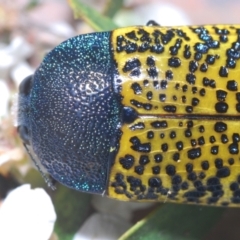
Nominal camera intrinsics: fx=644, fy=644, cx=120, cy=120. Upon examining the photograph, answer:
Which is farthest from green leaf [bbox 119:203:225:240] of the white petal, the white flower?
the white petal

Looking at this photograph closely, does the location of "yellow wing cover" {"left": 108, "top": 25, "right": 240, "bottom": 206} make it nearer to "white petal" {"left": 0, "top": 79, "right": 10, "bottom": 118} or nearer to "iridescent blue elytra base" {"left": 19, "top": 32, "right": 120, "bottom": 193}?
"iridescent blue elytra base" {"left": 19, "top": 32, "right": 120, "bottom": 193}

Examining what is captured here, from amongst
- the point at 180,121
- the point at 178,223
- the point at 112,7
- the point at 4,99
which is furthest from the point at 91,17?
the point at 178,223

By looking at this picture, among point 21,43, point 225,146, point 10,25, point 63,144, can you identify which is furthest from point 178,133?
point 10,25

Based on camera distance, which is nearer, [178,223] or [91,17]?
[178,223]

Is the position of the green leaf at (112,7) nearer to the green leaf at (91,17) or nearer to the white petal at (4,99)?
the green leaf at (91,17)

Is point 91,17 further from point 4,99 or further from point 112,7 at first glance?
point 4,99
